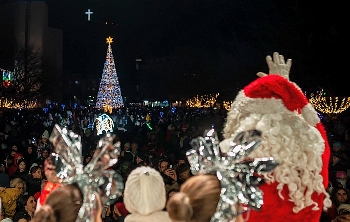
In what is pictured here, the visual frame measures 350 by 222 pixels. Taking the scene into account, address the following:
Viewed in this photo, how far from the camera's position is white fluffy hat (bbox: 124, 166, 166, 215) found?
3.46 metres

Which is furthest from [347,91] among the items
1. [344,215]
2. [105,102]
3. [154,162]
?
[105,102]

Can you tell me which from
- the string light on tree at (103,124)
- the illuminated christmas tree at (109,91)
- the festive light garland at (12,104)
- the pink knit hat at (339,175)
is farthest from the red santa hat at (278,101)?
the festive light garland at (12,104)

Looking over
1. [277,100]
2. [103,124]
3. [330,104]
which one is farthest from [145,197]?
[330,104]

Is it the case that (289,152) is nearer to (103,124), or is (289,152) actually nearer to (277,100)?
(277,100)

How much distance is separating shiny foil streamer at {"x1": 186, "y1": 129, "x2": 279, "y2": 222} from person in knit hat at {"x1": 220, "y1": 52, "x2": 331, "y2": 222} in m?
0.38

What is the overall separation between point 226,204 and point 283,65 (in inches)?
63.7

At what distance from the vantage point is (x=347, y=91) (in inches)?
625

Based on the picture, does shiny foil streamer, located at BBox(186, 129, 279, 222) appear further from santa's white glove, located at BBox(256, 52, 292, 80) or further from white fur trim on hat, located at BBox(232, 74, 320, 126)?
santa's white glove, located at BBox(256, 52, 292, 80)

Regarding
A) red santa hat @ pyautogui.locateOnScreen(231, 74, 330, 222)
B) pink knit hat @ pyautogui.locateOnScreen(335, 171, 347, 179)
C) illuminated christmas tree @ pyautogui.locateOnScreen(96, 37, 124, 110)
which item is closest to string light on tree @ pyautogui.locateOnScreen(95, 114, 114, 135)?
pink knit hat @ pyautogui.locateOnScreen(335, 171, 347, 179)

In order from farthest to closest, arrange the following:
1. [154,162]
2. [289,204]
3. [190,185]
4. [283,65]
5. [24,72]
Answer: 1. [24,72]
2. [154,162]
3. [283,65]
4. [289,204]
5. [190,185]

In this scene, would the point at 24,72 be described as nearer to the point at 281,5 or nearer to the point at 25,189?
the point at 281,5

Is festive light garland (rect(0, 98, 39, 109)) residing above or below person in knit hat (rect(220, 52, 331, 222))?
above

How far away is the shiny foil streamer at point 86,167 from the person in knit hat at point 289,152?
38.3 inches

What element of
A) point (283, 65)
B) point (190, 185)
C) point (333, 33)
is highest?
point (333, 33)
